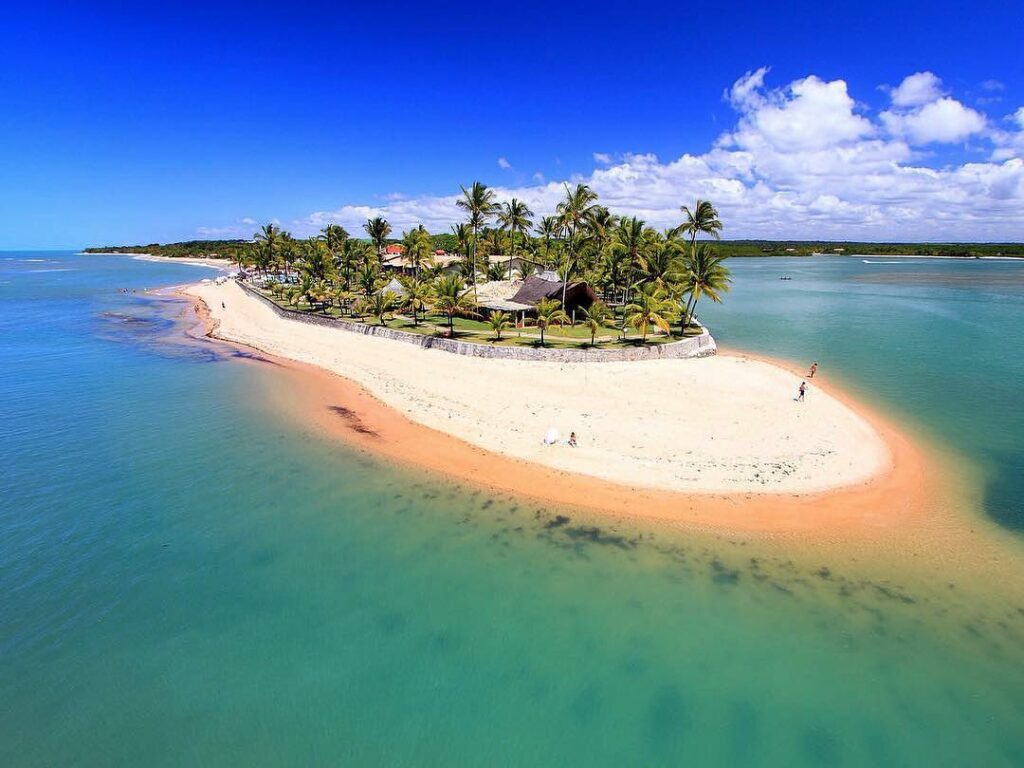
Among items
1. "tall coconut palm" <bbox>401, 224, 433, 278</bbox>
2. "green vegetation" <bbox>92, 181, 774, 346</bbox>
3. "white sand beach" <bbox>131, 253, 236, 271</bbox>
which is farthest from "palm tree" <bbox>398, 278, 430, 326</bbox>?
"white sand beach" <bbox>131, 253, 236, 271</bbox>

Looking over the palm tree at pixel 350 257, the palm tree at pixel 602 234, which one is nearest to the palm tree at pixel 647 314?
the palm tree at pixel 602 234

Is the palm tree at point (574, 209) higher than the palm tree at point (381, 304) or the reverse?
higher

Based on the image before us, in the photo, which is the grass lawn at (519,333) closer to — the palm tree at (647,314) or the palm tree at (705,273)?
the palm tree at (647,314)

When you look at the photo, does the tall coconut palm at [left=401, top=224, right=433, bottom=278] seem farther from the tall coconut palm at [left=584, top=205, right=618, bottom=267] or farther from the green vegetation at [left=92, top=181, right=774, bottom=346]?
the tall coconut palm at [left=584, top=205, right=618, bottom=267]

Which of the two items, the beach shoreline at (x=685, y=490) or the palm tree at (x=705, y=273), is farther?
the palm tree at (x=705, y=273)

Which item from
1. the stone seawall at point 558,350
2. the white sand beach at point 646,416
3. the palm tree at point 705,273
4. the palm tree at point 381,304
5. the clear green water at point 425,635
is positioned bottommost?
the clear green water at point 425,635

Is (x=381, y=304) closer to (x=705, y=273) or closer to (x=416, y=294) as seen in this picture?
(x=416, y=294)
